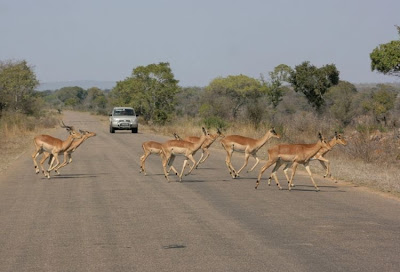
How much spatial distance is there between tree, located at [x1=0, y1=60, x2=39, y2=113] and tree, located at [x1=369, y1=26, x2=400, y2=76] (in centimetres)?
3355

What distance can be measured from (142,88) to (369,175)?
163ft

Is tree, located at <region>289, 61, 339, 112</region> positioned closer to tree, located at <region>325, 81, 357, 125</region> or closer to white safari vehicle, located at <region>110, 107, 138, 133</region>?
tree, located at <region>325, 81, 357, 125</region>

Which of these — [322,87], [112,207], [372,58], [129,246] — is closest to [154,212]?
[112,207]

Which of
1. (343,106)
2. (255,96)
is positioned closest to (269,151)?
(343,106)

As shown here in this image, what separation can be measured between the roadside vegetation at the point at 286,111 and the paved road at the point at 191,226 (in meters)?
3.65

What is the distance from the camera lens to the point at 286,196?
14.9 m

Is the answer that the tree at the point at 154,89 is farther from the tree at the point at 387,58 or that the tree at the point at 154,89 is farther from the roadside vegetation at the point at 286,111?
the tree at the point at 387,58

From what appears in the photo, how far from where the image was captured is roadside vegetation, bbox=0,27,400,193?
84.4 ft

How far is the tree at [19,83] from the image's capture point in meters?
63.7

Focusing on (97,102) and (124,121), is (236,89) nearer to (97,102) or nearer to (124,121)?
(124,121)

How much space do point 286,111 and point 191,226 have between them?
6224 centimetres

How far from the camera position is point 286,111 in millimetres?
72312

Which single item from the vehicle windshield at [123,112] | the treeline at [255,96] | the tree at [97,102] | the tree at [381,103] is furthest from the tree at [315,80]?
the tree at [97,102]

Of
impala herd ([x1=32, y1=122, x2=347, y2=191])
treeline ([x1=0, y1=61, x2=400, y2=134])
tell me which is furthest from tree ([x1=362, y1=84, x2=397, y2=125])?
impala herd ([x1=32, y1=122, x2=347, y2=191])
